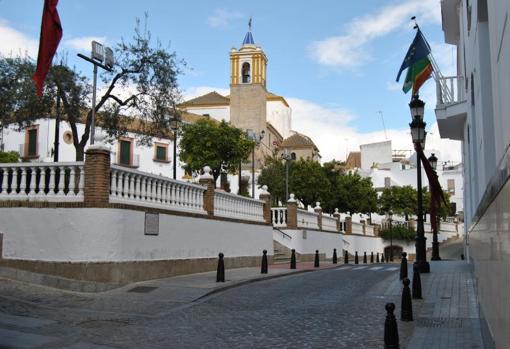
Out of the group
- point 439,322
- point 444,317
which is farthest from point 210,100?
point 439,322

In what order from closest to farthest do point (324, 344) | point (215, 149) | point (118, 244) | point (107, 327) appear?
point (324, 344) → point (107, 327) → point (118, 244) → point (215, 149)

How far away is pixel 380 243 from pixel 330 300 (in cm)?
4101

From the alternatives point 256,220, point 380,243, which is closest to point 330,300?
point 256,220

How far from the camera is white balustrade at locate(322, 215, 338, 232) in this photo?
34.9 meters

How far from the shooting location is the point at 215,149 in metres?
46.5

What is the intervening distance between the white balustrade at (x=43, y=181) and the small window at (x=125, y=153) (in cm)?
4631

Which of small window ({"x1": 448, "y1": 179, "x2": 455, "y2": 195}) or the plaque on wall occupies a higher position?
small window ({"x1": 448, "y1": 179, "x2": 455, "y2": 195})

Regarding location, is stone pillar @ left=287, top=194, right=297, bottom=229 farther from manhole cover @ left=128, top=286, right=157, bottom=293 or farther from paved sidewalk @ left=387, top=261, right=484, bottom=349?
manhole cover @ left=128, top=286, right=157, bottom=293

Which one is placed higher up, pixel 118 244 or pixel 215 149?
pixel 215 149

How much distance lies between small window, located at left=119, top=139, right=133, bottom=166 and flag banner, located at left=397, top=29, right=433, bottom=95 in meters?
44.0

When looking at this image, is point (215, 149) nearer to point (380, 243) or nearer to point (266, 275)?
point (380, 243)

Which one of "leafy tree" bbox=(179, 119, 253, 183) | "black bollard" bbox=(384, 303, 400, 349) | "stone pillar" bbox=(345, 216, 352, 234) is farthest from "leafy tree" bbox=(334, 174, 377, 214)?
"black bollard" bbox=(384, 303, 400, 349)

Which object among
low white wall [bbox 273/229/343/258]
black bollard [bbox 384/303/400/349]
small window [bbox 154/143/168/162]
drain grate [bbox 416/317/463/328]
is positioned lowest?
drain grate [bbox 416/317/463/328]

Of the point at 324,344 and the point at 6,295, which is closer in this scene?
the point at 324,344
